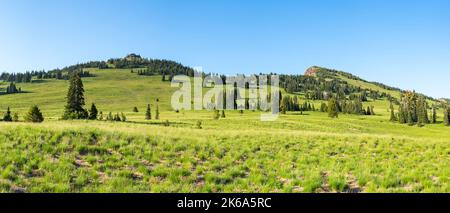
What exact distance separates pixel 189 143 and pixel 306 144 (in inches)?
345

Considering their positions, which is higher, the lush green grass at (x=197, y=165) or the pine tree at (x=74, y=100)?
the pine tree at (x=74, y=100)

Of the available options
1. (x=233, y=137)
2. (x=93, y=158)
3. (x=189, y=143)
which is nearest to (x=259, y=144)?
(x=233, y=137)

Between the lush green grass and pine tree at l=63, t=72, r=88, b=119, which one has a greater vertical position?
pine tree at l=63, t=72, r=88, b=119

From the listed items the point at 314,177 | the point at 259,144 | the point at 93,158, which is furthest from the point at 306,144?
the point at 93,158

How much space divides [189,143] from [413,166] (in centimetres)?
1248

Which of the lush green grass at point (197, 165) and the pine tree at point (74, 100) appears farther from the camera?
the pine tree at point (74, 100)

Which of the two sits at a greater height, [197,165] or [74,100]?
[74,100]

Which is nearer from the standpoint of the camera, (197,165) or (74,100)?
(197,165)

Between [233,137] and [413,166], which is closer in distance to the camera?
[413,166]

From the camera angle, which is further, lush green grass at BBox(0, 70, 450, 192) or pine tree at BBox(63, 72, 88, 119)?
pine tree at BBox(63, 72, 88, 119)

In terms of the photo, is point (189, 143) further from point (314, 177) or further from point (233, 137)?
point (314, 177)
